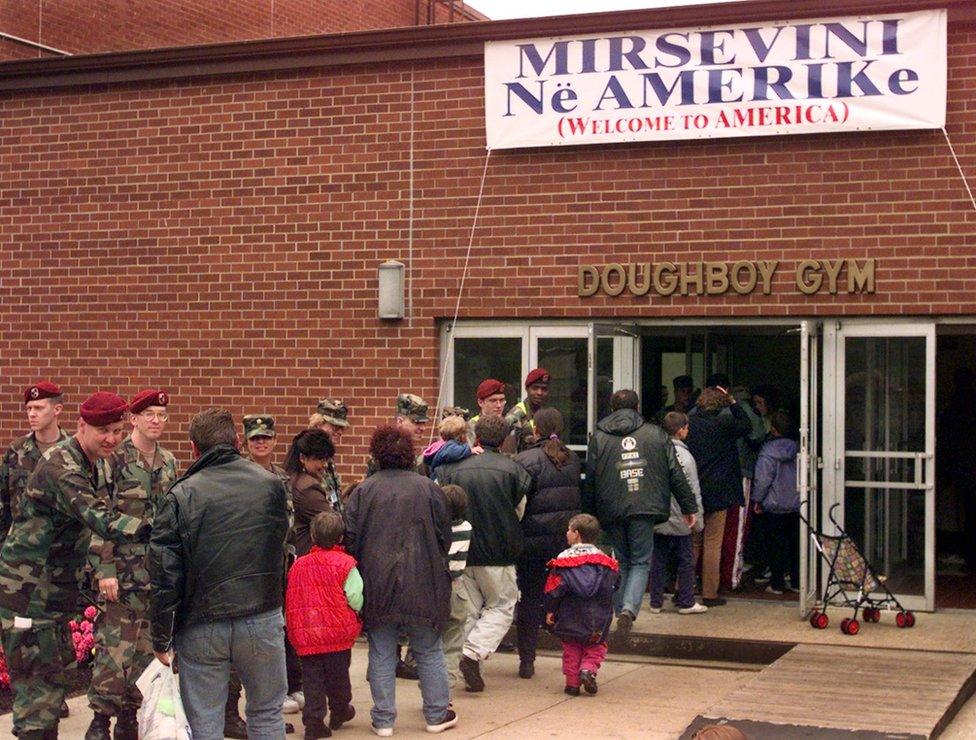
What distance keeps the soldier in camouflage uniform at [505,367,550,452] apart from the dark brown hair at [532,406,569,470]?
83cm

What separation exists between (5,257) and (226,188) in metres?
2.59

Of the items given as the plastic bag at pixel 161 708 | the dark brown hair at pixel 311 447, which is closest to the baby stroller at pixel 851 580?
the dark brown hair at pixel 311 447

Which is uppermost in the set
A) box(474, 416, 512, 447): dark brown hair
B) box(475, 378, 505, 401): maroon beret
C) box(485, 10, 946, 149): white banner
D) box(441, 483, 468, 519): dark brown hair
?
box(485, 10, 946, 149): white banner

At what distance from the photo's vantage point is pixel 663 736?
887 centimetres

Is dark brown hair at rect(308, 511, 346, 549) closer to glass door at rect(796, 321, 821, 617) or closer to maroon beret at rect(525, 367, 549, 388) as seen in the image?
maroon beret at rect(525, 367, 549, 388)

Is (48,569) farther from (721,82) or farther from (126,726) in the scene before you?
(721,82)

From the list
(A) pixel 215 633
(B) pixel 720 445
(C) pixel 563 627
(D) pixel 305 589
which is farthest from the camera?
(B) pixel 720 445

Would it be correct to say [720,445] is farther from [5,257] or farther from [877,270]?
[5,257]

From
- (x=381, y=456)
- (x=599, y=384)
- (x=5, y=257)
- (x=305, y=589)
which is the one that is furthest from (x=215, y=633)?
(x=5, y=257)

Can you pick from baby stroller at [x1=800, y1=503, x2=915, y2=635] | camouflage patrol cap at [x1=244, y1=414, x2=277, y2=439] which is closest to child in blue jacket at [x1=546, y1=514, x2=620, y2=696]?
camouflage patrol cap at [x1=244, y1=414, x2=277, y2=439]

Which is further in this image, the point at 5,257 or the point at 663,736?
the point at 5,257

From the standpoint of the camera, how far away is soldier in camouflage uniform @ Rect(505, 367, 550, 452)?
1185cm

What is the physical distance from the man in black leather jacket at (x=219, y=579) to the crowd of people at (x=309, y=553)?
0.01 m

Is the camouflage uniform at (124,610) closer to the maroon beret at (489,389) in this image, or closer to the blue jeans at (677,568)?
the maroon beret at (489,389)
